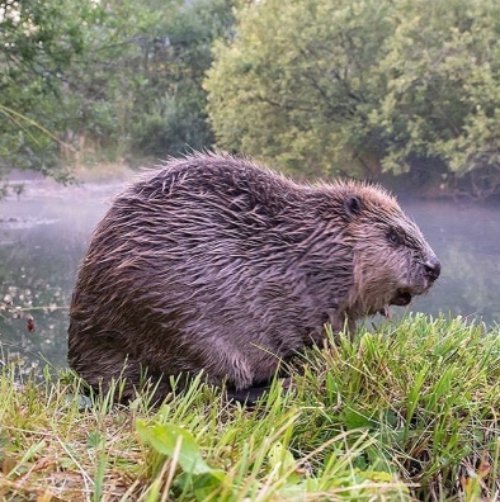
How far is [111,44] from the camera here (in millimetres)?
7512

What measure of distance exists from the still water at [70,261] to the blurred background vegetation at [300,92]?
0.95 meters

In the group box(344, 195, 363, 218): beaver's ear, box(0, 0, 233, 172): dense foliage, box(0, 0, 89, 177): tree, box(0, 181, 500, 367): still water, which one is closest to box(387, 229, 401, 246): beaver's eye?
box(344, 195, 363, 218): beaver's ear

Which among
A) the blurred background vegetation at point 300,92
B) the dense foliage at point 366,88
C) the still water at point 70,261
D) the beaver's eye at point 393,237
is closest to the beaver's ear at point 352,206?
the beaver's eye at point 393,237

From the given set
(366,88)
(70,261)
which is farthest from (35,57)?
(366,88)

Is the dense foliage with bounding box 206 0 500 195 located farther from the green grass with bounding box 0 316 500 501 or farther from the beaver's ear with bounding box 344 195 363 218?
the green grass with bounding box 0 316 500 501

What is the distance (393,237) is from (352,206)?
14cm

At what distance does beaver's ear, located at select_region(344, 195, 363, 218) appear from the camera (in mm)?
1981

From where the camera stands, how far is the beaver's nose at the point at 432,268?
1.97m

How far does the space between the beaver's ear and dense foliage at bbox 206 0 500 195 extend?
7565 mm

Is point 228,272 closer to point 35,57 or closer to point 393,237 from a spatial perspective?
point 393,237

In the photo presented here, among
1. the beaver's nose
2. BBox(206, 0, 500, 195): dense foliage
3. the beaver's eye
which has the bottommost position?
the beaver's nose

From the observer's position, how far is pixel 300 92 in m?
12.1

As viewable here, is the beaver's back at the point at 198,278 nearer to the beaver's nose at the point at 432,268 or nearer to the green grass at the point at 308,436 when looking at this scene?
the green grass at the point at 308,436

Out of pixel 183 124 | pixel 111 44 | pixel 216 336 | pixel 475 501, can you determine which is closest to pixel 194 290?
pixel 216 336
